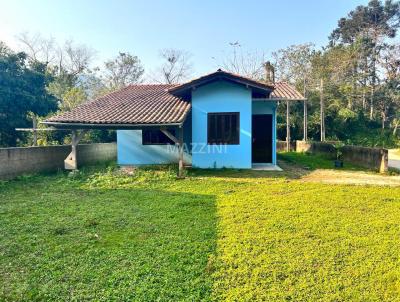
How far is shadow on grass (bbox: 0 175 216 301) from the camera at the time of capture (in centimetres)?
362

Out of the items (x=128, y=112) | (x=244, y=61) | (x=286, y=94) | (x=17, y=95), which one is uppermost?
(x=244, y=61)

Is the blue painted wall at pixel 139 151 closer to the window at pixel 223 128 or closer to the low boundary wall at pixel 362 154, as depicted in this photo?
the window at pixel 223 128

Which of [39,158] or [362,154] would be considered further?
[362,154]

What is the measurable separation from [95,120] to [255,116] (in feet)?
23.3

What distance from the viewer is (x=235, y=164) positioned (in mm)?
12477

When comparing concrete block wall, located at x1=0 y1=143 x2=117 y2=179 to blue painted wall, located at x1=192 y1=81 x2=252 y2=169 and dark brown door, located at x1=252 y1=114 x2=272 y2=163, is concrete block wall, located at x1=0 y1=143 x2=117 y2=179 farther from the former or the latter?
dark brown door, located at x1=252 y1=114 x2=272 y2=163

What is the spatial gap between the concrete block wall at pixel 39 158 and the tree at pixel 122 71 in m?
25.0

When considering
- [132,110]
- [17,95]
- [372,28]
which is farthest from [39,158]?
[372,28]

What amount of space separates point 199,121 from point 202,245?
8288 millimetres

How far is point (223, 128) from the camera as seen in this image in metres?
12.5

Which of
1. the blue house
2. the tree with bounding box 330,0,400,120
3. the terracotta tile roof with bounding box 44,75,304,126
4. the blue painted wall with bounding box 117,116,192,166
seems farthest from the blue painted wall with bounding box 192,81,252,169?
the tree with bounding box 330,0,400,120

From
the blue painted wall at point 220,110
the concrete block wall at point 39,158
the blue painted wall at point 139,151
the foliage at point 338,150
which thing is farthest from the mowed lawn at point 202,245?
the foliage at point 338,150

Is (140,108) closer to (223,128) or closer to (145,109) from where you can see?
(145,109)

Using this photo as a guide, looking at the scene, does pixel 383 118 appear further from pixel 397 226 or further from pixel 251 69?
pixel 397 226
